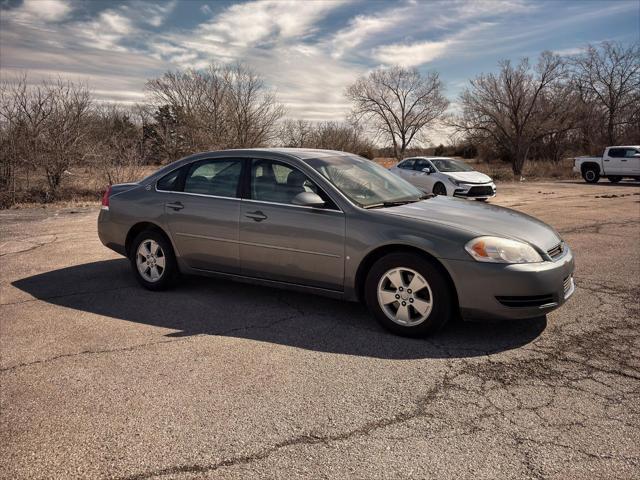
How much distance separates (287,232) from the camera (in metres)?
4.76

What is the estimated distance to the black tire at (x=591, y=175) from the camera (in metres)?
25.4

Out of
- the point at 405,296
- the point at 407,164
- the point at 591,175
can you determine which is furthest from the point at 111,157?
the point at 591,175

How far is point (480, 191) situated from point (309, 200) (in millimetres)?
12866

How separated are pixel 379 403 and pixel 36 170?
17851 mm

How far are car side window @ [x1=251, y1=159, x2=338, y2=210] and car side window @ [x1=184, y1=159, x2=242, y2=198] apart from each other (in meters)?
0.23

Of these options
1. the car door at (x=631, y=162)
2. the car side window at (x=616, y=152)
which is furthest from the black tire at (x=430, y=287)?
the car side window at (x=616, y=152)

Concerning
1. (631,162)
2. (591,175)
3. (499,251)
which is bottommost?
(499,251)

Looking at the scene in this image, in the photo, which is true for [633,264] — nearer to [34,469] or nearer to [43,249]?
[34,469]

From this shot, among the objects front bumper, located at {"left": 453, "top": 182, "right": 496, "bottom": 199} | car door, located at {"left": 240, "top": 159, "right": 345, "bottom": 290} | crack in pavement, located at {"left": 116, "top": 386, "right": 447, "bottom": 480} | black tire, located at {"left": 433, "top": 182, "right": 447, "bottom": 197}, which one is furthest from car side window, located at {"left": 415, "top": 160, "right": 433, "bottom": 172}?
crack in pavement, located at {"left": 116, "top": 386, "right": 447, "bottom": 480}

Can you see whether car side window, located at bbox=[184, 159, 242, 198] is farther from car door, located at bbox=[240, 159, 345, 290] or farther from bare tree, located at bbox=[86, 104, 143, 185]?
bare tree, located at bbox=[86, 104, 143, 185]

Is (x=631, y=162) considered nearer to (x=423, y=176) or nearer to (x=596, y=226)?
(x=423, y=176)

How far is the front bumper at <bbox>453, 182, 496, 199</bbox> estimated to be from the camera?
15.9m

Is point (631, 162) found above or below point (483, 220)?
above

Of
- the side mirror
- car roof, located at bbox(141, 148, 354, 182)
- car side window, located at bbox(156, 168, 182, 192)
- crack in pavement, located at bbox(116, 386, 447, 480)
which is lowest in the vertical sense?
crack in pavement, located at bbox(116, 386, 447, 480)
